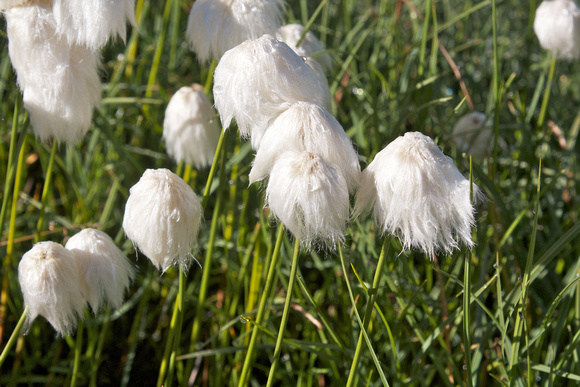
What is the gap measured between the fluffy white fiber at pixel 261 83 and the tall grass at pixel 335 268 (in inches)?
4.9

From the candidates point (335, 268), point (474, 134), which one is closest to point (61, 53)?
point (335, 268)

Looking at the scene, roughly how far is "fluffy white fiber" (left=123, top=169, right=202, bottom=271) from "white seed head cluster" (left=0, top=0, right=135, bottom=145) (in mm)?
192

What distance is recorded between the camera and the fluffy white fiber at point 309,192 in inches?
20.0

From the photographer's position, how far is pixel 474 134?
1.14 m

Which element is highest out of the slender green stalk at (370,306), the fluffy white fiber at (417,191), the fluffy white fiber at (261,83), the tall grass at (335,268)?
the fluffy white fiber at (261,83)

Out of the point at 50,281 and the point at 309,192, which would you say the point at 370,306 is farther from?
the point at 50,281

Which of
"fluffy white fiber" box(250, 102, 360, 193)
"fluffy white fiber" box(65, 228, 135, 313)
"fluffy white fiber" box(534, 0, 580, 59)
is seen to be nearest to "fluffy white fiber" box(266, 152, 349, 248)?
"fluffy white fiber" box(250, 102, 360, 193)

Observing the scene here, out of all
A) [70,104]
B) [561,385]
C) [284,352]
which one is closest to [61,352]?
[284,352]

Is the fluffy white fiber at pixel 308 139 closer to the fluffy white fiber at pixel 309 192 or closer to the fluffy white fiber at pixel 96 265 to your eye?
the fluffy white fiber at pixel 309 192

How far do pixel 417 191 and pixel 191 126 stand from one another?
1.68 ft

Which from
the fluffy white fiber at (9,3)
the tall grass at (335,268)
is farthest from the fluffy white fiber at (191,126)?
the fluffy white fiber at (9,3)

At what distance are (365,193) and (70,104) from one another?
16.8 inches

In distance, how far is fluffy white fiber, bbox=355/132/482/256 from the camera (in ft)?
1.76

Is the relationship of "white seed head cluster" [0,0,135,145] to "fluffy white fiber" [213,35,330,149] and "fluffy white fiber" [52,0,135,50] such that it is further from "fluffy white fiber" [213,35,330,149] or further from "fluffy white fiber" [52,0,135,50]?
"fluffy white fiber" [213,35,330,149]
